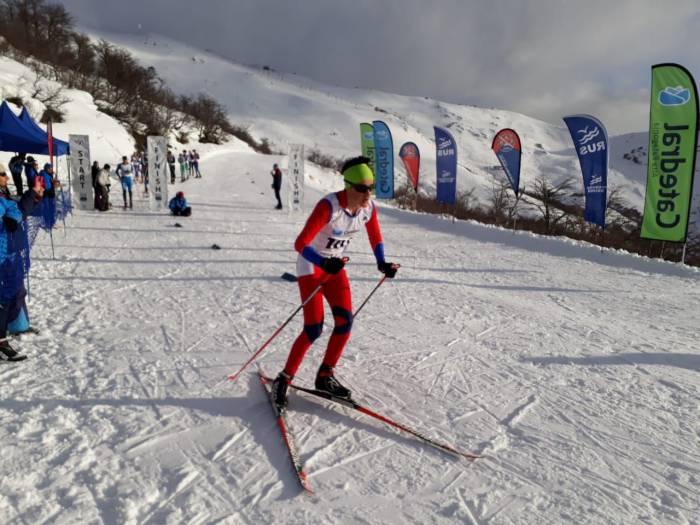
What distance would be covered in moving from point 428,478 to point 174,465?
5.04 ft

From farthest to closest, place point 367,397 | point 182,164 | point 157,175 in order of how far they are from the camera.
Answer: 1. point 182,164
2. point 157,175
3. point 367,397

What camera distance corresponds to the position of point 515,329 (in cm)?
503

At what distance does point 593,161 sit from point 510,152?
315 centimetres

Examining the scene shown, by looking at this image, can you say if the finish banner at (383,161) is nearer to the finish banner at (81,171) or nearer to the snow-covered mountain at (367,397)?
the snow-covered mountain at (367,397)

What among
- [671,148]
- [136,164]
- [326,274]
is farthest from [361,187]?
[136,164]

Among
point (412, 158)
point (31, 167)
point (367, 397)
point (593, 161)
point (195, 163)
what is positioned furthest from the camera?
point (195, 163)

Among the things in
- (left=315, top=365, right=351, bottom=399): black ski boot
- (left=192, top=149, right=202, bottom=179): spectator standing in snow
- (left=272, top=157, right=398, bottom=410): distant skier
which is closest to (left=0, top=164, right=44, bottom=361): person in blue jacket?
(left=272, top=157, right=398, bottom=410): distant skier

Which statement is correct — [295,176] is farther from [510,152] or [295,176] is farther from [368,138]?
[510,152]

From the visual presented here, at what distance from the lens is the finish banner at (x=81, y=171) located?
500 inches

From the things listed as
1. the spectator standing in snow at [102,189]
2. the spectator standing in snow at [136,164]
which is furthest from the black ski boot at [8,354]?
the spectator standing in snow at [136,164]

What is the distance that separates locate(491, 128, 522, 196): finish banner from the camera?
1242 centimetres

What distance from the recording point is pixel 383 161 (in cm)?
1775

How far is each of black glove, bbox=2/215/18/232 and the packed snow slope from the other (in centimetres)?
118

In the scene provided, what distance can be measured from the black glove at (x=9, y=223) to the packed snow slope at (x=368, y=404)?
1.18 metres
